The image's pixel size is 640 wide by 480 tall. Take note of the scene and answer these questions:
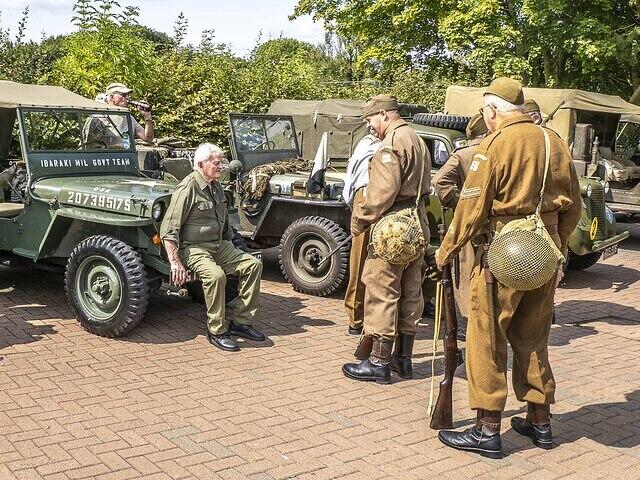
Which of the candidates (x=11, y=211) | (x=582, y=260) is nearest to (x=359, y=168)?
(x=11, y=211)

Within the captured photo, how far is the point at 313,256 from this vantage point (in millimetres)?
7828

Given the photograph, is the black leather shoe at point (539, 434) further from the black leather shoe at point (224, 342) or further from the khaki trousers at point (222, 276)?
the khaki trousers at point (222, 276)

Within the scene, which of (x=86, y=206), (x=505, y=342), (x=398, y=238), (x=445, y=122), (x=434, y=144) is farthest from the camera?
(x=445, y=122)

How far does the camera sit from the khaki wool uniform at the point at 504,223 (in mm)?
4113

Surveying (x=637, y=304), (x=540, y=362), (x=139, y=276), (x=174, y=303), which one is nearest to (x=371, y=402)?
(x=540, y=362)

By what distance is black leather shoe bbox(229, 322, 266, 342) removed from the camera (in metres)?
6.23

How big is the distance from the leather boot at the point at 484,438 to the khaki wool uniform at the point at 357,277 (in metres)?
1.70

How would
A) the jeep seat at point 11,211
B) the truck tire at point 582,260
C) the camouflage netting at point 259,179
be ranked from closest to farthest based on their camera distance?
the jeep seat at point 11,211 < the camouflage netting at point 259,179 < the truck tire at point 582,260

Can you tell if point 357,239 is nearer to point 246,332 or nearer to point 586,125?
point 246,332

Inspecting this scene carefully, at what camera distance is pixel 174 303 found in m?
7.24

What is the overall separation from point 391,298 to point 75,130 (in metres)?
3.58

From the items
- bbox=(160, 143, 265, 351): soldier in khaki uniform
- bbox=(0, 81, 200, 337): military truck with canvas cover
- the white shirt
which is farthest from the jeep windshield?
the white shirt

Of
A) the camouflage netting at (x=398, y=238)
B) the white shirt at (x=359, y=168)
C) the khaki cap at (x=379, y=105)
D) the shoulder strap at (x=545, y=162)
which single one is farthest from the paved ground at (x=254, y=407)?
the khaki cap at (x=379, y=105)

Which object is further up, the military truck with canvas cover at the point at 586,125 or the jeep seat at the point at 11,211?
the military truck with canvas cover at the point at 586,125
